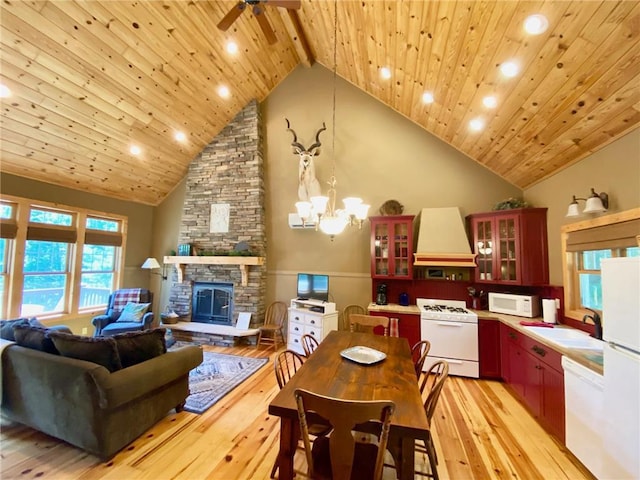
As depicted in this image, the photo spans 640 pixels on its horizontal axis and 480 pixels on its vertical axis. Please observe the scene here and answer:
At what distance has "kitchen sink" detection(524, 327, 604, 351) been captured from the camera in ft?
8.11

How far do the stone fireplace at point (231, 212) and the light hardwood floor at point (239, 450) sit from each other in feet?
8.50

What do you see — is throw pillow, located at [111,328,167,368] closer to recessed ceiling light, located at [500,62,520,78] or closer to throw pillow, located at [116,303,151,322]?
throw pillow, located at [116,303,151,322]

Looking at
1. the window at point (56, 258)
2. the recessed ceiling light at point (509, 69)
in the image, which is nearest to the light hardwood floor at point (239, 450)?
the window at point (56, 258)

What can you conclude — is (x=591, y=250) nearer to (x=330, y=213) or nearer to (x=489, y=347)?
(x=489, y=347)

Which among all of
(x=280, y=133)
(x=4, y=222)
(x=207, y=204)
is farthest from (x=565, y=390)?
(x=4, y=222)

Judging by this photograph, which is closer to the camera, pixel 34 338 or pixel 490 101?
pixel 34 338

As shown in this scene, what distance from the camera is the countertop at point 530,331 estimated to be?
6.78 feet

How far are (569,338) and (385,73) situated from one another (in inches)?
155

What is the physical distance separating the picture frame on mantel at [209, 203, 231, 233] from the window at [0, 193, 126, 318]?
1.97m

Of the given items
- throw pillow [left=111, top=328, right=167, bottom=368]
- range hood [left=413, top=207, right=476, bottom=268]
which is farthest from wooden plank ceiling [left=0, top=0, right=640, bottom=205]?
throw pillow [left=111, top=328, right=167, bottom=368]

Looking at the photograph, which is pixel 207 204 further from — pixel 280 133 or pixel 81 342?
pixel 81 342

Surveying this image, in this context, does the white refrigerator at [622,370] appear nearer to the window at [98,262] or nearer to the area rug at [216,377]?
the area rug at [216,377]

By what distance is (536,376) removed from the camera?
9.21 ft

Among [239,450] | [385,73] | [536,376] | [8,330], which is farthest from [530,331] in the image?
[8,330]
